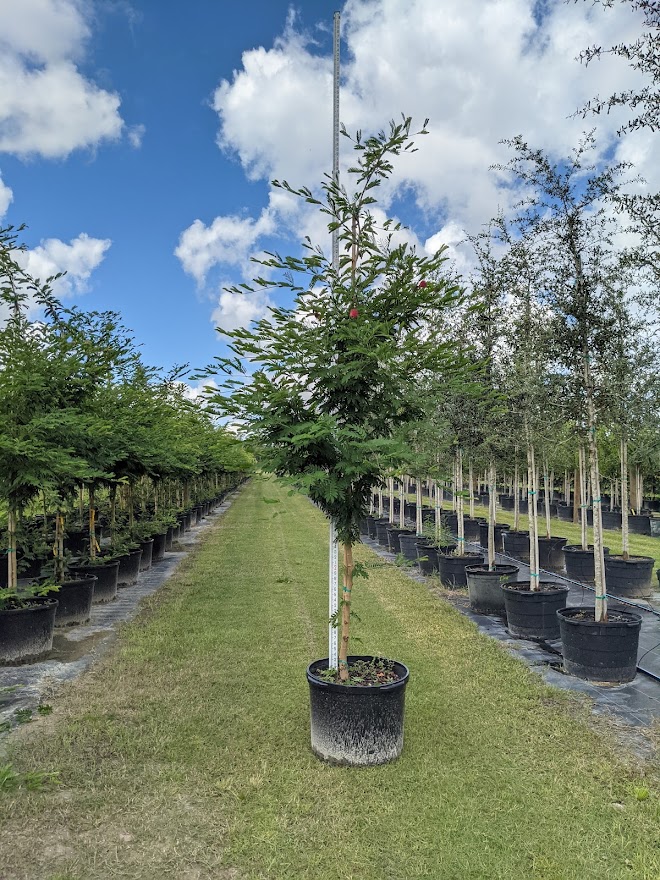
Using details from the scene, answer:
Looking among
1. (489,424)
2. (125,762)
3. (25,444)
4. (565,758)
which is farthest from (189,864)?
(489,424)

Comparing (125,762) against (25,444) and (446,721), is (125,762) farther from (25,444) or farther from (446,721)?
(25,444)

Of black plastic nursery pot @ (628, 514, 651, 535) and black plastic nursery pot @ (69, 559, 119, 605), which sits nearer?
black plastic nursery pot @ (69, 559, 119, 605)

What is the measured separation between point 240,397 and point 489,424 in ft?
19.2

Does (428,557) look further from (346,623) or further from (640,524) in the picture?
(640,524)

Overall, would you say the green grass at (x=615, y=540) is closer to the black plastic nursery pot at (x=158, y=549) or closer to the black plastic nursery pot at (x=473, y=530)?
the black plastic nursery pot at (x=473, y=530)

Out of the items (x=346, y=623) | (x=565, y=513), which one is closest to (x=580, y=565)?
(x=346, y=623)

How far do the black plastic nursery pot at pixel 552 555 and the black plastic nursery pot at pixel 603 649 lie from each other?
639cm

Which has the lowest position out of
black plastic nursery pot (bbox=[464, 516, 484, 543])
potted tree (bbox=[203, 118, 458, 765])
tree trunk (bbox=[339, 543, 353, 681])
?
black plastic nursery pot (bbox=[464, 516, 484, 543])

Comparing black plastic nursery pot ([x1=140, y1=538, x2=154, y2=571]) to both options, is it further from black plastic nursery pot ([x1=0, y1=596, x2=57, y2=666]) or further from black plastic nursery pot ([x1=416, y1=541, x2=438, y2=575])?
black plastic nursery pot ([x1=0, y1=596, x2=57, y2=666])

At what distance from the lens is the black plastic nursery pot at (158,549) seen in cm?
1415

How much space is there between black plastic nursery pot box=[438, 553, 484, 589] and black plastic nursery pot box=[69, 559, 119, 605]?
5.50m

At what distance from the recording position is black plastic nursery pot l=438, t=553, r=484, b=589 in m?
10.6

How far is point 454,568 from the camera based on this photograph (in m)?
→ 10.6

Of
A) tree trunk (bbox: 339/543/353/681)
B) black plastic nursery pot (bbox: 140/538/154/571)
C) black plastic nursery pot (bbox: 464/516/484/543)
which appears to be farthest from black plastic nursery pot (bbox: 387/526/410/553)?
tree trunk (bbox: 339/543/353/681)
